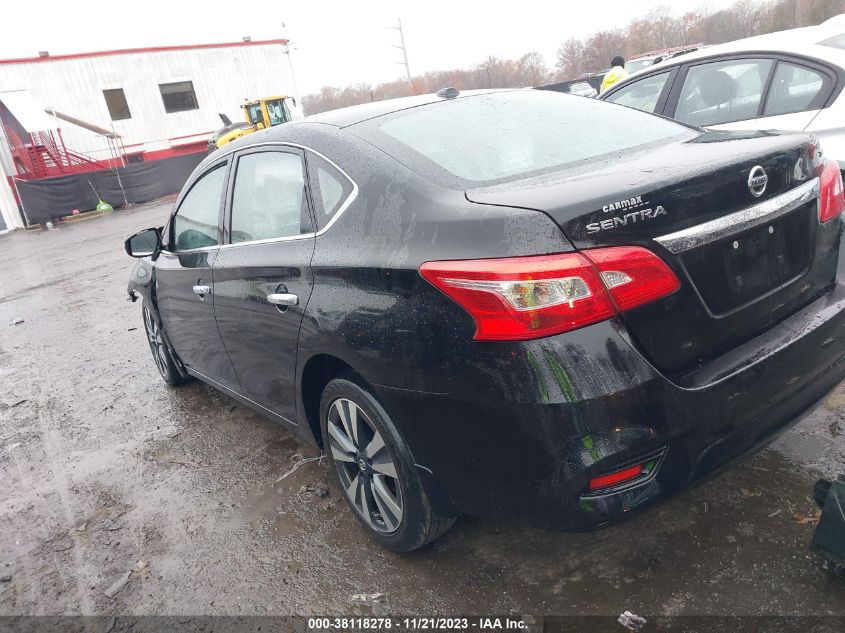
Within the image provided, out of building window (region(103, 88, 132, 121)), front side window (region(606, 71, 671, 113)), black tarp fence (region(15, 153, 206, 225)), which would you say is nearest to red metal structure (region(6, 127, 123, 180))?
black tarp fence (region(15, 153, 206, 225))

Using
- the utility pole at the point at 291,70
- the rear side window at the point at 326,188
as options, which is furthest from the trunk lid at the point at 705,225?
the utility pole at the point at 291,70

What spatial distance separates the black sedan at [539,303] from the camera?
184 cm

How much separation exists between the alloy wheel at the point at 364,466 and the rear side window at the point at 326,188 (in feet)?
2.39

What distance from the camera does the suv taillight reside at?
182 centimetres

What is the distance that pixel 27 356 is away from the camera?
6.71 meters

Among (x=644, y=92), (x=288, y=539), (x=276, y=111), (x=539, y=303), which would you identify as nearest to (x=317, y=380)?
(x=288, y=539)

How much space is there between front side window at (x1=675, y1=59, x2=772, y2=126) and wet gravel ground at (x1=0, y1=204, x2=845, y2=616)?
2290mm

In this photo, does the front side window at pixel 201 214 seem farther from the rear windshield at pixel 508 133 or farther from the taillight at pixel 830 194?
the taillight at pixel 830 194

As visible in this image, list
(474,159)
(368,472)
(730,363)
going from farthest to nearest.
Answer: (368,472), (474,159), (730,363)

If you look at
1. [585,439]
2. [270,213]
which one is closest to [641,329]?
[585,439]

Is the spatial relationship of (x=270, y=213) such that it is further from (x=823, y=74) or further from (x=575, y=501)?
(x=823, y=74)

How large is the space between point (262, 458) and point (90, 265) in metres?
10.4

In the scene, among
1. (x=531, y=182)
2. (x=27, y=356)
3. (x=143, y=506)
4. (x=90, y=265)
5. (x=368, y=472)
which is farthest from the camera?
(x=90, y=265)

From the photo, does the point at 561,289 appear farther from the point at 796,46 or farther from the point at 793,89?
the point at 796,46
